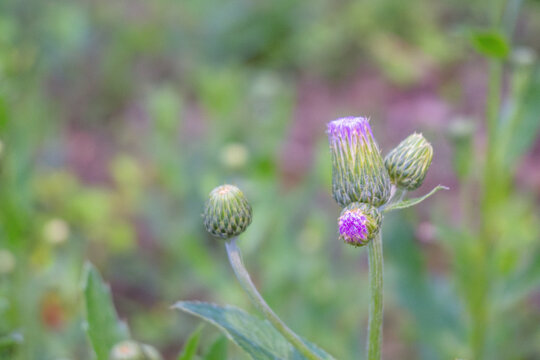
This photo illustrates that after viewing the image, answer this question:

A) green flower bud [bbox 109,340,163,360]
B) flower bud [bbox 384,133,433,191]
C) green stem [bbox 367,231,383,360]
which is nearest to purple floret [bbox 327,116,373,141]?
flower bud [bbox 384,133,433,191]

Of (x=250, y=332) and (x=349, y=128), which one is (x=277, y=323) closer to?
(x=250, y=332)

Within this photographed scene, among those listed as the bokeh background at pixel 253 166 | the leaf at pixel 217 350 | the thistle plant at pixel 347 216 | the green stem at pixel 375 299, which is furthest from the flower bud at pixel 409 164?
the bokeh background at pixel 253 166

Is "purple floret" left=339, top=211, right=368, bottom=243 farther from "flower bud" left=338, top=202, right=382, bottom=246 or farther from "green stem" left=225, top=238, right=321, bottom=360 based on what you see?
"green stem" left=225, top=238, right=321, bottom=360

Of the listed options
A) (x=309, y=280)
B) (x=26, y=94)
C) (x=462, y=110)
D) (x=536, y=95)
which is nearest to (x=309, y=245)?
(x=309, y=280)

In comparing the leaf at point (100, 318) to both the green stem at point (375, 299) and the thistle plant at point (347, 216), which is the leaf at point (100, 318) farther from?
the green stem at point (375, 299)

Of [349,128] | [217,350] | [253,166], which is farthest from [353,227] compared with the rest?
[253,166]

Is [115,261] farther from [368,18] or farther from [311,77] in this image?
[368,18]
